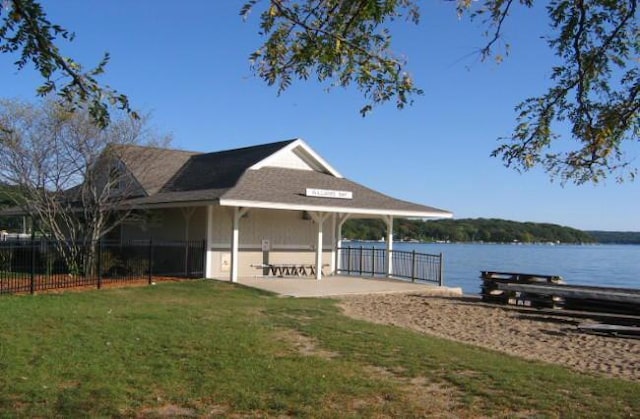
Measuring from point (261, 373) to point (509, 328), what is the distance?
803cm

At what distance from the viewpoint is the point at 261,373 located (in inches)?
315

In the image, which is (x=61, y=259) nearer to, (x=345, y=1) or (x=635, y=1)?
(x=345, y=1)

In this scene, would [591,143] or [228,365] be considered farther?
[228,365]

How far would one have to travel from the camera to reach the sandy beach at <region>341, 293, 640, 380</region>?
421 inches

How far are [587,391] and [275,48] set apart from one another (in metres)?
5.41

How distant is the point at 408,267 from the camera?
85.1ft

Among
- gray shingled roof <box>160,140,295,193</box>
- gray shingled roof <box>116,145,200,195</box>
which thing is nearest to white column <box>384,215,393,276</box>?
gray shingled roof <box>160,140,295,193</box>

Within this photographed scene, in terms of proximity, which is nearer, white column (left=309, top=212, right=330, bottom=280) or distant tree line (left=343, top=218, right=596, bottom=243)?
white column (left=309, top=212, right=330, bottom=280)

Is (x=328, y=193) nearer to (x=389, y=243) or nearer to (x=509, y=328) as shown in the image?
(x=389, y=243)

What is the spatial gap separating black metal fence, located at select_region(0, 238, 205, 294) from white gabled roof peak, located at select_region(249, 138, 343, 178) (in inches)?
166

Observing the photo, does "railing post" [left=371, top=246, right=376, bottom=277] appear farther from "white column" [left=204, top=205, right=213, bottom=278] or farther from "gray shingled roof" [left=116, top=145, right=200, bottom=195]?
"gray shingled roof" [left=116, top=145, right=200, bottom=195]

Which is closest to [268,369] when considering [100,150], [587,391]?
[587,391]

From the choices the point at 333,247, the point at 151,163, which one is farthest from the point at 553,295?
the point at 151,163

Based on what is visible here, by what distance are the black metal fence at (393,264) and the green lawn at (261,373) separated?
1194cm
